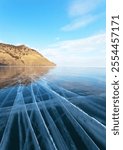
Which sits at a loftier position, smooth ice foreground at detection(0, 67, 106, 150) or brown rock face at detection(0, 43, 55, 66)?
brown rock face at detection(0, 43, 55, 66)

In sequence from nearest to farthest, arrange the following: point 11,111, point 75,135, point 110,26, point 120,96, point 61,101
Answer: point 120,96 → point 110,26 → point 75,135 → point 11,111 → point 61,101

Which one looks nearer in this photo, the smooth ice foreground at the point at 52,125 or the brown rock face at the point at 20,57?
the smooth ice foreground at the point at 52,125

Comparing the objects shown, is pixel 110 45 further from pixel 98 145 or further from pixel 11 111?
pixel 11 111

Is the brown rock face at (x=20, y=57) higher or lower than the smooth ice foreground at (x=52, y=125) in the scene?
higher

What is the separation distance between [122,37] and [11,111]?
5.70 m

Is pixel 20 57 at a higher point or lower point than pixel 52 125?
higher

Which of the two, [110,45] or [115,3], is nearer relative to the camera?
[110,45]

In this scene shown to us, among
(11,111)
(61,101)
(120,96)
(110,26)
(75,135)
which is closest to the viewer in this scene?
(120,96)

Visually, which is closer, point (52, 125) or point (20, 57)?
point (52, 125)

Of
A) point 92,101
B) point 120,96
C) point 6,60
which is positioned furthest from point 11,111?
point 6,60

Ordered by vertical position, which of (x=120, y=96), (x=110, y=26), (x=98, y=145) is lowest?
(x=98, y=145)

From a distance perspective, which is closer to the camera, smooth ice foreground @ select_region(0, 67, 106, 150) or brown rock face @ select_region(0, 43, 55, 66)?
smooth ice foreground @ select_region(0, 67, 106, 150)

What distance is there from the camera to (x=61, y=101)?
446 inches

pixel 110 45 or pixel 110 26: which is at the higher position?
pixel 110 26
